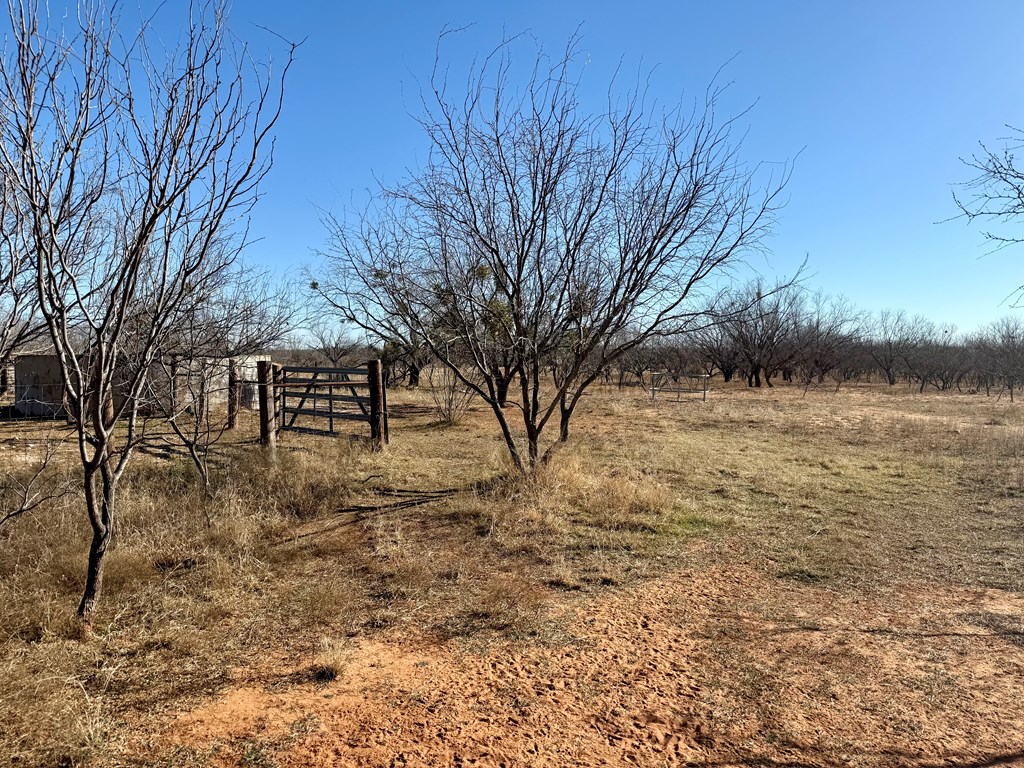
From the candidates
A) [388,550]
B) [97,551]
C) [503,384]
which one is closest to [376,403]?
[503,384]

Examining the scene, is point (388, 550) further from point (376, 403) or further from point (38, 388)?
point (38, 388)

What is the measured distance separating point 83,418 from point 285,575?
194 cm

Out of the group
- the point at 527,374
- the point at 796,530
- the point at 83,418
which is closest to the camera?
the point at 83,418

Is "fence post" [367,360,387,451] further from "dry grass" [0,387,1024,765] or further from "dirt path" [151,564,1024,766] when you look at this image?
"dirt path" [151,564,1024,766]

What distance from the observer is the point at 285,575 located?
4.23m

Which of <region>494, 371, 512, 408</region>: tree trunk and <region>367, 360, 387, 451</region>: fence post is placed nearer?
<region>494, 371, 512, 408</region>: tree trunk

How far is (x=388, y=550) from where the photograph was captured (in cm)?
476

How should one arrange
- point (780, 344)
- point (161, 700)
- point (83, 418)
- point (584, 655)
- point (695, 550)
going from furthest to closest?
point (780, 344) → point (695, 550) → point (584, 655) → point (83, 418) → point (161, 700)

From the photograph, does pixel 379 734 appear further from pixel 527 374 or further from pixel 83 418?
pixel 527 374

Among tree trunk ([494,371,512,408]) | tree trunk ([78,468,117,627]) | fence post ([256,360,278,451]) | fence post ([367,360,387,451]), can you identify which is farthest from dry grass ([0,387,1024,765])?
tree trunk ([494,371,512,408])

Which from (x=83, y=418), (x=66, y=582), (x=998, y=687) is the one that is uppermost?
(x=83, y=418)

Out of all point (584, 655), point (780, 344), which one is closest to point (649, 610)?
point (584, 655)

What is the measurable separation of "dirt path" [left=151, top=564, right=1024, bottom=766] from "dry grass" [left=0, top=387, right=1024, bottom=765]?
174mm

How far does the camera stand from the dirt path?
7.68 feet
